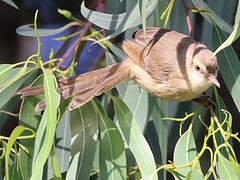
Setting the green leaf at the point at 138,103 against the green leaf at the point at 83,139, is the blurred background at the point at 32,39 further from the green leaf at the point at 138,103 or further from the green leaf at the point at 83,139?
the green leaf at the point at 83,139

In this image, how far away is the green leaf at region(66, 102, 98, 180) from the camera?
152 centimetres

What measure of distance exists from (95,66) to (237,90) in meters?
1.45

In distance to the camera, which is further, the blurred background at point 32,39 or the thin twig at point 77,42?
the blurred background at point 32,39

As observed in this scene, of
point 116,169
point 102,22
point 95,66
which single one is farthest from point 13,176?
point 95,66

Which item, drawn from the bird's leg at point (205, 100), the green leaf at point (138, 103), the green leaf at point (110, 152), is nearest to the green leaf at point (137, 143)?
the green leaf at point (110, 152)

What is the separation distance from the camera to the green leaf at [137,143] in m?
1.33

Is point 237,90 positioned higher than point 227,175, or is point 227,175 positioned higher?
point 237,90

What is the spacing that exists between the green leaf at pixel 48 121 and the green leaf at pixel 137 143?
0.27m

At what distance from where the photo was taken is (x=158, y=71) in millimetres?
1675

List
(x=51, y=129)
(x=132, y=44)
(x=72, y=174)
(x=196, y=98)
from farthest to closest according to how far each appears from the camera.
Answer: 1. (x=132, y=44)
2. (x=196, y=98)
3. (x=72, y=174)
4. (x=51, y=129)

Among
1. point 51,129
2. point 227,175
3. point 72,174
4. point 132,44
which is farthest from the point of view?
point 132,44

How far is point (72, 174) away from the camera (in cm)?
151

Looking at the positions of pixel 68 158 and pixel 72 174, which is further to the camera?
pixel 68 158

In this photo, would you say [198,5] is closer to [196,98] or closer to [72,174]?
[196,98]
